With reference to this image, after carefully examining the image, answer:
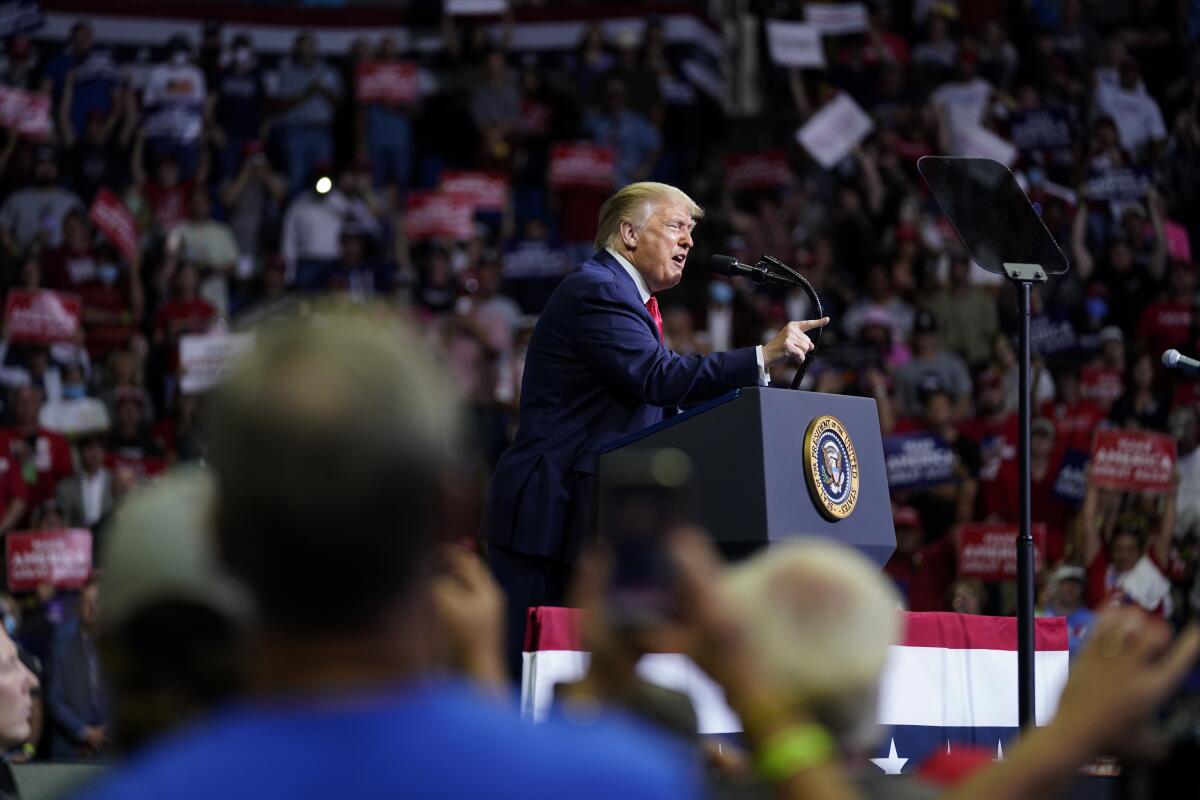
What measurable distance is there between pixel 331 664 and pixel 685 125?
13.5m

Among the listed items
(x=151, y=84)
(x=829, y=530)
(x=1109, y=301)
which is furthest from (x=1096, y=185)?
(x=829, y=530)

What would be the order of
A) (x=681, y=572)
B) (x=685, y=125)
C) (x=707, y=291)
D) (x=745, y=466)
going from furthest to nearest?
(x=685, y=125), (x=707, y=291), (x=745, y=466), (x=681, y=572)

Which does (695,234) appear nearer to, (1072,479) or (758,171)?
(758,171)

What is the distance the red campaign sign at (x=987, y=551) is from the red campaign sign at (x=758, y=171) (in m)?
5.25

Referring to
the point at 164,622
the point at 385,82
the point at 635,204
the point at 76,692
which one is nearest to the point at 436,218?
the point at 385,82

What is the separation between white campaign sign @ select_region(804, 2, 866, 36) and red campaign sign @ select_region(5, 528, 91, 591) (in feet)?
24.8

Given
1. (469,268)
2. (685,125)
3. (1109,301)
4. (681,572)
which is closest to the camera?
(681,572)

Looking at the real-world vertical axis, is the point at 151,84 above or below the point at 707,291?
above

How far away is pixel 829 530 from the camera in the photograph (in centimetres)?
414

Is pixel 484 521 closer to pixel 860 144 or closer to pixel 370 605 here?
pixel 370 605

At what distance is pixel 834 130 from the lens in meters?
12.1

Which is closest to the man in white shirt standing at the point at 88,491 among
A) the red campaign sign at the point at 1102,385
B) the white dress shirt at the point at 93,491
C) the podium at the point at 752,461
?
the white dress shirt at the point at 93,491

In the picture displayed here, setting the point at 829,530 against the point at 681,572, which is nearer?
the point at 681,572

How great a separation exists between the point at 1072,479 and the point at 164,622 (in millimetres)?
7638
